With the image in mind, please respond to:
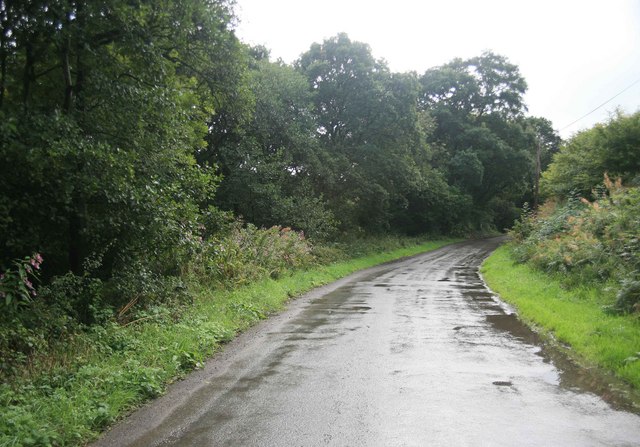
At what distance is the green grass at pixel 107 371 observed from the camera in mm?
4477

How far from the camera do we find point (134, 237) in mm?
9203

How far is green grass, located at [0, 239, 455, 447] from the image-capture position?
448 centimetres

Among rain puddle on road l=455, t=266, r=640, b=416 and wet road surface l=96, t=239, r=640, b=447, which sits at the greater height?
wet road surface l=96, t=239, r=640, b=447

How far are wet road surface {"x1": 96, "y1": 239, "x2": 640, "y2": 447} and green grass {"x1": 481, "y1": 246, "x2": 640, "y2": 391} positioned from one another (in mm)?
441

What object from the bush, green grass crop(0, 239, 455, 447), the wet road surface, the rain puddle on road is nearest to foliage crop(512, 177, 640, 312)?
the rain puddle on road

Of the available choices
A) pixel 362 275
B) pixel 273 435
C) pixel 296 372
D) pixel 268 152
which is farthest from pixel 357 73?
pixel 273 435

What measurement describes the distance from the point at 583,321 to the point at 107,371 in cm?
803

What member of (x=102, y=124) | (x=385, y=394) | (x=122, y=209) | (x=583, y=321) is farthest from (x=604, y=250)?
(x=102, y=124)

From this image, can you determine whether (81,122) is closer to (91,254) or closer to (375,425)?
(91,254)

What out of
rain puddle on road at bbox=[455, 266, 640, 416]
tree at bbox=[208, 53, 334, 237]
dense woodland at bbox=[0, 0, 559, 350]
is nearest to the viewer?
rain puddle on road at bbox=[455, 266, 640, 416]

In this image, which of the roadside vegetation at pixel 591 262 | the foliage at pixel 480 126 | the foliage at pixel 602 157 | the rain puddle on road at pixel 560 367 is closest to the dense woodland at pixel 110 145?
the rain puddle on road at pixel 560 367

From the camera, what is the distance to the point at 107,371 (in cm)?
589

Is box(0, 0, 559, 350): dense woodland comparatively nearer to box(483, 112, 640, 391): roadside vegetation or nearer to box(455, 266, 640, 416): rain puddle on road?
box(455, 266, 640, 416): rain puddle on road

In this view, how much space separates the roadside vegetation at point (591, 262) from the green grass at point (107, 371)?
5.96 meters
